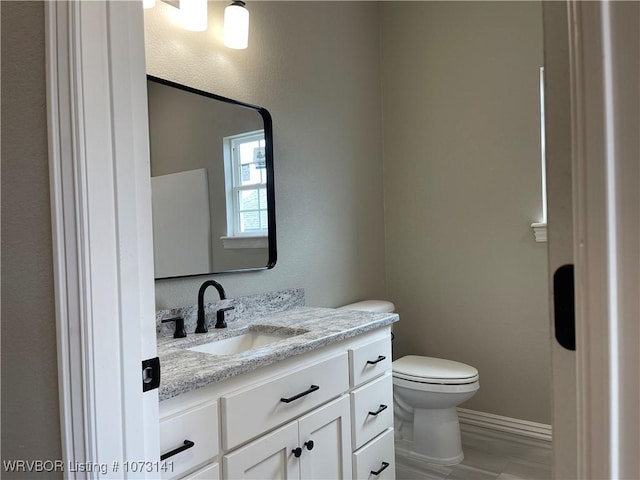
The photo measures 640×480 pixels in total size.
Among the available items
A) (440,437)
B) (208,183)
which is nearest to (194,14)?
(208,183)

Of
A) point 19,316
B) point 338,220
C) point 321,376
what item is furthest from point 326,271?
point 19,316

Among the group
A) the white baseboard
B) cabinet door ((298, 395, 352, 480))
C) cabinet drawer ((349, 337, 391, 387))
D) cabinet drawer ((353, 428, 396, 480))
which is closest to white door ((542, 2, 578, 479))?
cabinet door ((298, 395, 352, 480))

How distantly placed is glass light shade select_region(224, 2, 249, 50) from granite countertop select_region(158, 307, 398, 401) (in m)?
1.21

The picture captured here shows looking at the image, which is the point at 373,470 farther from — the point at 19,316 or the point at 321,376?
the point at 19,316

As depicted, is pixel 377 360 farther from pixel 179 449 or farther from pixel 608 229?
pixel 608 229

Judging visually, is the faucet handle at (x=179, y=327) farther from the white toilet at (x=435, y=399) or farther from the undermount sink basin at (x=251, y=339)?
the white toilet at (x=435, y=399)

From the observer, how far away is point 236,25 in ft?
6.34

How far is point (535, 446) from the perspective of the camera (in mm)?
2482

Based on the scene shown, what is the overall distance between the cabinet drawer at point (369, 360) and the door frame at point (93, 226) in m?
1.02

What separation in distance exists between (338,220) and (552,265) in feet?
7.02

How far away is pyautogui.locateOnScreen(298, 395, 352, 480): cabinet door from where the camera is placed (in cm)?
148

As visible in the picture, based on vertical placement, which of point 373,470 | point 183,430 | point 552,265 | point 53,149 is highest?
point 53,149

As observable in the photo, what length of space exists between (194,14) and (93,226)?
1.34 metres

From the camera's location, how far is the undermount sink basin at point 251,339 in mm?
1715
